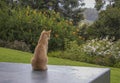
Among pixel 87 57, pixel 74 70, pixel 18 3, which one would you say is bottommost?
pixel 87 57

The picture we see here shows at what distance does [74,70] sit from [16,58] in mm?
4406

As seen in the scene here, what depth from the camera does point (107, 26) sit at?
1147 cm

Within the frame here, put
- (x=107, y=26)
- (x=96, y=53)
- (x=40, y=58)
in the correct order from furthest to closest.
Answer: (x=107, y=26) → (x=96, y=53) → (x=40, y=58)

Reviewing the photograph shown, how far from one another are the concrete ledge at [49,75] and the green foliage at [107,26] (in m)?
8.74

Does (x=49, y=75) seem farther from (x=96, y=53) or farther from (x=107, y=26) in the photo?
(x=107, y=26)

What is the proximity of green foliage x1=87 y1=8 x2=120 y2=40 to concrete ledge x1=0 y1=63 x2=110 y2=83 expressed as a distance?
8.74 m

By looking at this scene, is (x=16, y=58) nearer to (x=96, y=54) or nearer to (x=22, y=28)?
(x=96, y=54)

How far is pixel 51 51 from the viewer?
377 inches

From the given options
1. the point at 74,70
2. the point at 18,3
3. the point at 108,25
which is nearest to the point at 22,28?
the point at 108,25

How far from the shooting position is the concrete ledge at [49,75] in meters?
2.10

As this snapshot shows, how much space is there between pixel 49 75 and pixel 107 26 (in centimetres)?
A: 933

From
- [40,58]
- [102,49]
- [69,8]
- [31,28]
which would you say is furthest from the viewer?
[69,8]

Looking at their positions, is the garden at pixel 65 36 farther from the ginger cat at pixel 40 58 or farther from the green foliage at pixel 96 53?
the ginger cat at pixel 40 58

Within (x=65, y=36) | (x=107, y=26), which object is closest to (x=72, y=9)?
(x=107, y=26)
